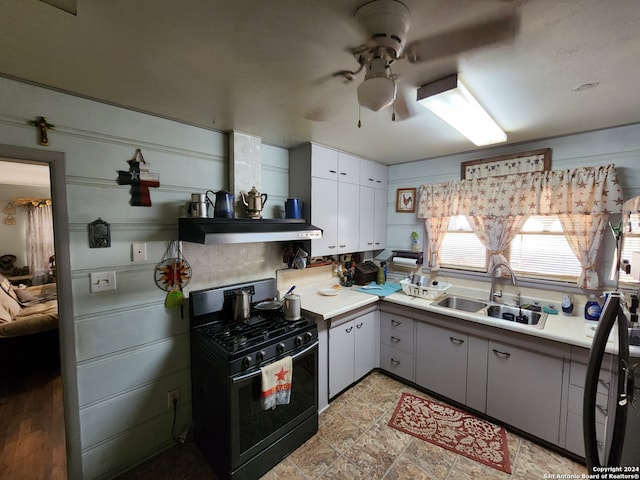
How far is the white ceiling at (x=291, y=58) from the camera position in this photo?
3.03 feet

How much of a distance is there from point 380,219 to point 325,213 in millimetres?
1004

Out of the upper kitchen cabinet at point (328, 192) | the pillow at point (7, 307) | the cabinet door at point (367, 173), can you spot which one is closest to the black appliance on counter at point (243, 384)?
the upper kitchen cabinet at point (328, 192)

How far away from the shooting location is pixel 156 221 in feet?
6.15

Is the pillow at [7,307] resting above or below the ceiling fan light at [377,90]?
below

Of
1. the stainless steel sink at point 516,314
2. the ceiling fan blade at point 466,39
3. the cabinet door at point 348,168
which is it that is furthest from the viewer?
the cabinet door at point 348,168

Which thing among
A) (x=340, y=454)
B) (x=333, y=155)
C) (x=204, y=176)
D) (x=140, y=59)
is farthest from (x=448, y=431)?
(x=140, y=59)

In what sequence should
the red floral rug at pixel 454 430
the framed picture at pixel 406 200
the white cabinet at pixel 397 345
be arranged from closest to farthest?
the red floral rug at pixel 454 430, the white cabinet at pixel 397 345, the framed picture at pixel 406 200

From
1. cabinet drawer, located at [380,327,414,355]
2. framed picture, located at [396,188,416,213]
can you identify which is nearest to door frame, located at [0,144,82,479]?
cabinet drawer, located at [380,327,414,355]

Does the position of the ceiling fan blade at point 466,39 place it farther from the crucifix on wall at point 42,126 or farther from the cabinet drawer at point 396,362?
the cabinet drawer at point 396,362

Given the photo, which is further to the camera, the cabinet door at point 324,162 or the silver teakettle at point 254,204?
the cabinet door at point 324,162

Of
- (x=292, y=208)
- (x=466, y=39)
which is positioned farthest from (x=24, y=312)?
(x=466, y=39)

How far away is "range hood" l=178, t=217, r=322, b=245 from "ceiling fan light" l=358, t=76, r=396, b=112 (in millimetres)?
1119

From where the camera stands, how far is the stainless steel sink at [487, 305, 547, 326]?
2.26 metres

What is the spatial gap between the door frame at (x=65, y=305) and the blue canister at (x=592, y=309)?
3664 millimetres
